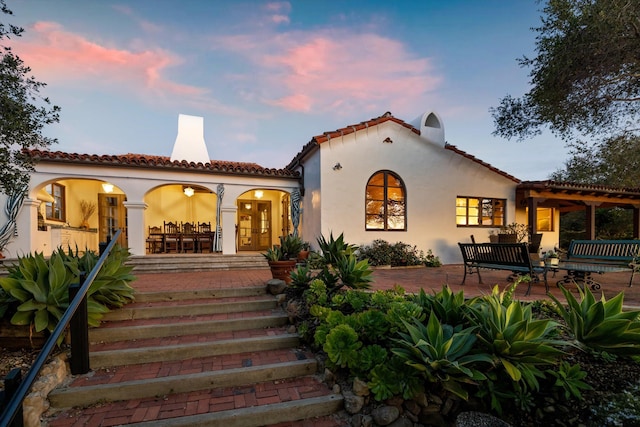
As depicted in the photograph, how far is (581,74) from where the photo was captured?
22.2 feet

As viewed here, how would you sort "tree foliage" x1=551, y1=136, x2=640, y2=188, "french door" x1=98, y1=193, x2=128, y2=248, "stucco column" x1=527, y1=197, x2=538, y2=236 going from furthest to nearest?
"french door" x1=98, y1=193, x2=128, y2=248, "stucco column" x1=527, y1=197, x2=538, y2=236, "tree foliage" x1=551, y1=136, x2=640, y2=188

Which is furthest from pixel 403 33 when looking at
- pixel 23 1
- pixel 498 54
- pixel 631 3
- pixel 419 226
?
pixel 23 1

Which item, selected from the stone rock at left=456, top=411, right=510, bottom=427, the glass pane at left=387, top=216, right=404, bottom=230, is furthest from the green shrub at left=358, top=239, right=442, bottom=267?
the stone rock at left=456, top=411, right=510, bottom=427

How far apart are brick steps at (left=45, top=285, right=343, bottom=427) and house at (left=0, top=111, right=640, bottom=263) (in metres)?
5.37

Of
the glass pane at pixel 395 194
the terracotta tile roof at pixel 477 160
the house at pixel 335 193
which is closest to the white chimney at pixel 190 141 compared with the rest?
the house at pixel 335 193

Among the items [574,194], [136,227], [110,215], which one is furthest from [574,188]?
[110,215]

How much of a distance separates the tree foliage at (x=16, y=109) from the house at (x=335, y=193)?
3.21 metres

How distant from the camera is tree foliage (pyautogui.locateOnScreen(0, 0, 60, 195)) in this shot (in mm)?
4344

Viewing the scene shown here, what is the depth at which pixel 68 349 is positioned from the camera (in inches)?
110

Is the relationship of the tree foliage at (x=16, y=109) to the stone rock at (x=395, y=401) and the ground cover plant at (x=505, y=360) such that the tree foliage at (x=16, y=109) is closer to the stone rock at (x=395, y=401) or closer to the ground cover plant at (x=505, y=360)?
the ground cover plant at (x=505, y=360)

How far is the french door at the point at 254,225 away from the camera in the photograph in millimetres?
12625

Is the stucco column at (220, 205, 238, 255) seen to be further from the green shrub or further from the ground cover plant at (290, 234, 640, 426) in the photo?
the ground cover plant at (290, 234, 640, 426)

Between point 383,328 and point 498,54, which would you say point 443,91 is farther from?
point 383,328

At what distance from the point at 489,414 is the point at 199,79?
11.9 metres
